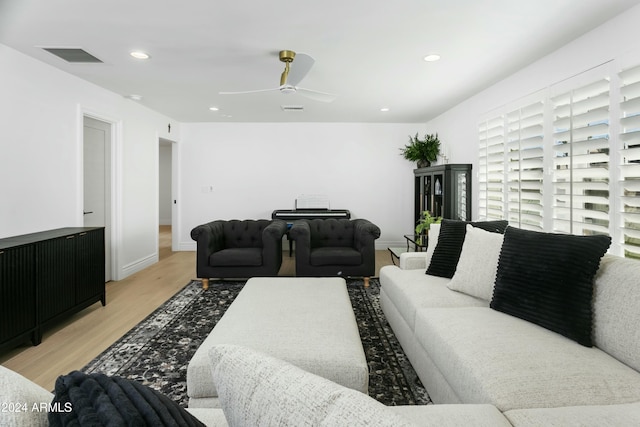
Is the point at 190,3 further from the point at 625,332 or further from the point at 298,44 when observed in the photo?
the point at 625,332

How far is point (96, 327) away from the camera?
2963mm

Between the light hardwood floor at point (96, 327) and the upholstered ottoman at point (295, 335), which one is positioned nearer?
the upholstered ottoman at point (295, 335)

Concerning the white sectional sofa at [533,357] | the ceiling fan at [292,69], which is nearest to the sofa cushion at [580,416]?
the white sectional sofa at [533,357]

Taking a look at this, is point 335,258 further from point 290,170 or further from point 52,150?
point 52,150

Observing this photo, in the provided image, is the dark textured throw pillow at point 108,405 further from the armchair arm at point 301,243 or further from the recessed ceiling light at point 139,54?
the armchair arm at point 301,243

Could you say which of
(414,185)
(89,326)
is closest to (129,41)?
(89,326)

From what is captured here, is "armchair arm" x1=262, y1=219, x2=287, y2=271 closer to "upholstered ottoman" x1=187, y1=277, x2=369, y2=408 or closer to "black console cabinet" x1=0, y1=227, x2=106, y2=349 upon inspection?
"upholstered ottoman" x1=187, y1=277, x2=369, y2=408

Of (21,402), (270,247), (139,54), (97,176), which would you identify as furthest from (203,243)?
(21,402)

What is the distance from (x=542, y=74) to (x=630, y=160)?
122cm

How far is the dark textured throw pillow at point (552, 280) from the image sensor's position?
163 centimetres

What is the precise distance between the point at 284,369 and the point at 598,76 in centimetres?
305

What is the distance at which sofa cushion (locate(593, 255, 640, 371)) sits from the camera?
144 centimetres

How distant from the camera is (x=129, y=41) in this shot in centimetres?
277

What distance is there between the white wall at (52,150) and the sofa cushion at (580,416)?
3.64 m
